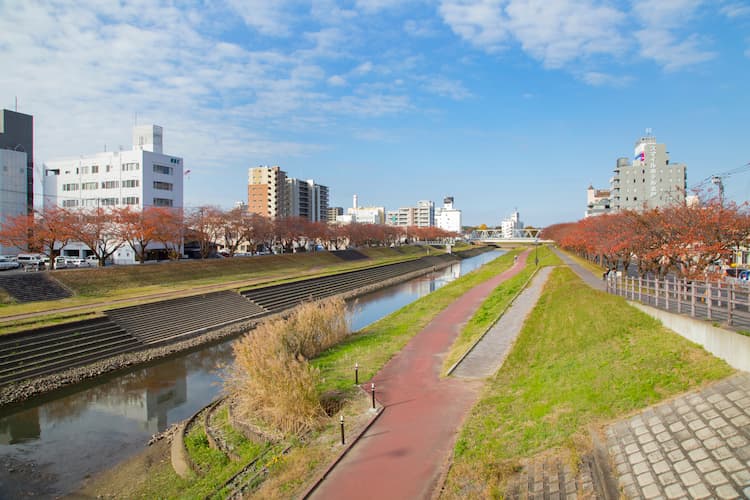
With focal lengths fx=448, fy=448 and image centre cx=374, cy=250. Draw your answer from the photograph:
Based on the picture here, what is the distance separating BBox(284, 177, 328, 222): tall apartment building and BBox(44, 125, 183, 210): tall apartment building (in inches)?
2862

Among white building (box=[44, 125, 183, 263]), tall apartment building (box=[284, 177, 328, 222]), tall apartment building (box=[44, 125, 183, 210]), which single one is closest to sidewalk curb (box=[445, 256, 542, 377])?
white building (box=[44, 125, 183, 263])

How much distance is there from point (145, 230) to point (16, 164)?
3323 cm

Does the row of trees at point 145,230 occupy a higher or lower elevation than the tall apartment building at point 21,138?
lower

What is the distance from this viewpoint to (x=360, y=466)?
9859 millimetres

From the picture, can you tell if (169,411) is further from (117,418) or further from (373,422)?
(373,422)

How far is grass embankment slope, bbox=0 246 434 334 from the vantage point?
84.7 feet

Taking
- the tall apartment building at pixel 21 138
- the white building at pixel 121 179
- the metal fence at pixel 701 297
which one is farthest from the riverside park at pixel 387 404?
the tall apartment building at pixel 21 138

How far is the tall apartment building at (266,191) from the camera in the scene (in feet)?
443

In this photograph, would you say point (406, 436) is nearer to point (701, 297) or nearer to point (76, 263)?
point (701, 297)

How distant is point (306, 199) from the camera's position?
495 ft

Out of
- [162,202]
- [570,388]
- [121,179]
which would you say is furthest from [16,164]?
[570,388]

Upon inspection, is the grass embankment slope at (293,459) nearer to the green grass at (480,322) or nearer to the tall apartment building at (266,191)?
the green grass at (480,322)

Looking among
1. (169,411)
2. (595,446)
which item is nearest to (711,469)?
(595,446)

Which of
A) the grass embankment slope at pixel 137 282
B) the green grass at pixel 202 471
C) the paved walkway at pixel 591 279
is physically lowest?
the green grass at pixel 202 471
